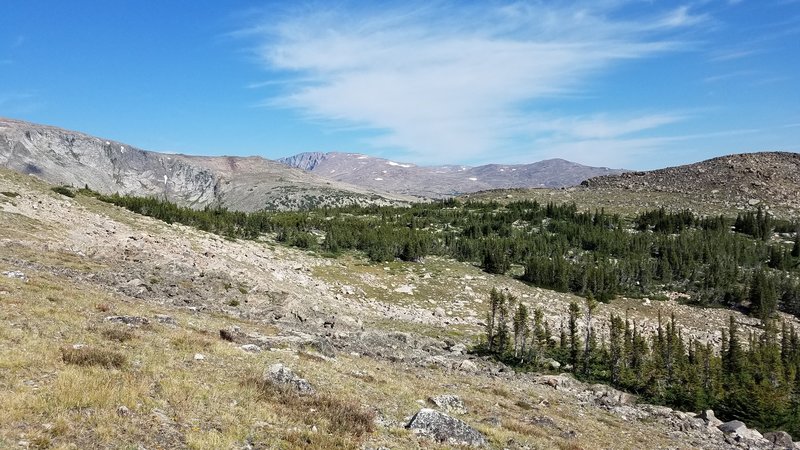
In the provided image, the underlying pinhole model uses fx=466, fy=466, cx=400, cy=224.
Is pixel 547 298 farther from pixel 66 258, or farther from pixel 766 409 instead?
pixel 66 258

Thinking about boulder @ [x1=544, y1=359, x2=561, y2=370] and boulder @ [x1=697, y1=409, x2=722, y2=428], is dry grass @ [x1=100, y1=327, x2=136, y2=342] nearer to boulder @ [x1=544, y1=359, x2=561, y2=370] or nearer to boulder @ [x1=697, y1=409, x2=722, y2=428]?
boulder @ [x1=697, y1=409, x2=722, y2=428]

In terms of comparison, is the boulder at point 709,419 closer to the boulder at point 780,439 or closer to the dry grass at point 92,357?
the boulder at point 780,439

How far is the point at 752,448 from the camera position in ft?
88.4

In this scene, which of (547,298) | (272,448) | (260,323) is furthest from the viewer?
(547,298)

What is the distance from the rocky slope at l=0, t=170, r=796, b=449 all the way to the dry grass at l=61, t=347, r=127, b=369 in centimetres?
5

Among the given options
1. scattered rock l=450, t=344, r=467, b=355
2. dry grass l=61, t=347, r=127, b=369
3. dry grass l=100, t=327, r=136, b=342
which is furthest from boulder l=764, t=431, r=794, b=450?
dry grass l=100, t=327, r=136, b=342

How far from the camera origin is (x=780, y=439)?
30281 mm

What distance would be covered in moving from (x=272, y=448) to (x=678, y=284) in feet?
315

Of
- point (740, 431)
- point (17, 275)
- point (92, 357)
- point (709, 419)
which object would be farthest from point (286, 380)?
point (709, 419)

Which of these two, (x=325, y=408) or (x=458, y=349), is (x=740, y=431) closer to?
(x=458, y=349)

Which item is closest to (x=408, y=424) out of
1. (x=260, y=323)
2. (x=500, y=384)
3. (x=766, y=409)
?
(x=500, y=384)

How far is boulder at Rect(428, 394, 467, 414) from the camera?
20562 mm

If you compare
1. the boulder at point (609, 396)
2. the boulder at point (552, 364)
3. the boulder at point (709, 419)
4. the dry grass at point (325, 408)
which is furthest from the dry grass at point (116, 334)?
the boulder at point (552, 364)

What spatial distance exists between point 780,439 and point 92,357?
128ft
